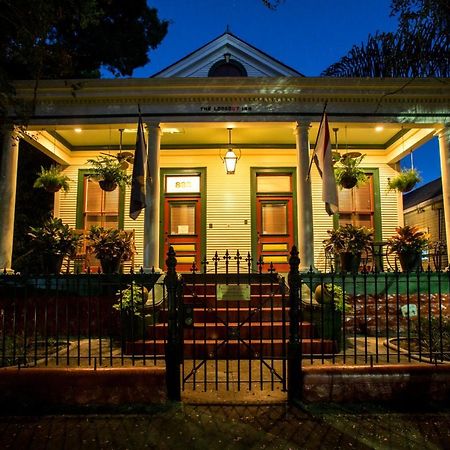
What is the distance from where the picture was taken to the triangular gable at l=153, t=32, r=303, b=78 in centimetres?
1170

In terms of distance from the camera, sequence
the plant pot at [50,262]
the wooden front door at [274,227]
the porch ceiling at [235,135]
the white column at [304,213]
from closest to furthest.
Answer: the plant pot at [50,262] → the white column at [304,213] → the porch ceiling at [235,135] → the wooden front door at [274,227]

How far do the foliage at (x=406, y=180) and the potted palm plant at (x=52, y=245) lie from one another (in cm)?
769

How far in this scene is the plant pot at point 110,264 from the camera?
8.30m

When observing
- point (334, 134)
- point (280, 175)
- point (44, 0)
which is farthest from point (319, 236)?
point (44, 0)

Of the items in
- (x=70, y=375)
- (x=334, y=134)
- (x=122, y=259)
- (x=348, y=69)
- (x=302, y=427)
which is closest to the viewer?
(x=302, y=427)

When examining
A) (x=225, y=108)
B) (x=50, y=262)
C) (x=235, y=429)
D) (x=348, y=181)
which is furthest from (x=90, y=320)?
(x=348, y=181)

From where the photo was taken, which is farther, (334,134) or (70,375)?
(334,134)

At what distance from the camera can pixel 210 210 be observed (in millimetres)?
11227

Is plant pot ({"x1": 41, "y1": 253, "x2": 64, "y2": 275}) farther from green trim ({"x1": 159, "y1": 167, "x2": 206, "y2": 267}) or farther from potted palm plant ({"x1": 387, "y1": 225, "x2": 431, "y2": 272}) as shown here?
potted palm plant ({"x1": 387, "y1": 225, "x2": 431, "y2": 272})

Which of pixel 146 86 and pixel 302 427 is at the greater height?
pixel 146 86

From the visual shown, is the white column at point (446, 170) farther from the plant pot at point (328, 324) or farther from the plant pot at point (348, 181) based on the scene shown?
the plant pot at point (328, 324)

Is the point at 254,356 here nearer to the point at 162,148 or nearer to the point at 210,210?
the point at 210,210

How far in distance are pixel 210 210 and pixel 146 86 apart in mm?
3651

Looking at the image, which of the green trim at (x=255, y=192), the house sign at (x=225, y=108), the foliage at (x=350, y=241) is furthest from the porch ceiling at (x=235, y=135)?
the foliage at (x=350, y=241)
